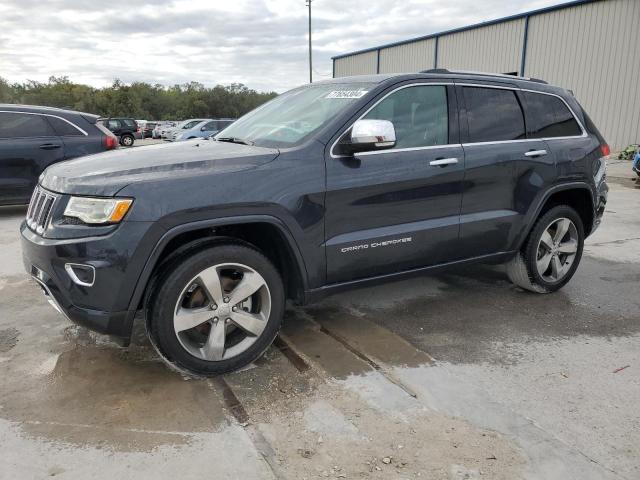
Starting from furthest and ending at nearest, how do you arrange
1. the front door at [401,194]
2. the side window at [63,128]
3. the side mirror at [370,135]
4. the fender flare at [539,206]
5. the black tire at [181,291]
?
the side window at [63,128]
the fender flare at [539,206]
the front door at [401,194]
the side mirror at [370,135]
the black tire at [181,291]

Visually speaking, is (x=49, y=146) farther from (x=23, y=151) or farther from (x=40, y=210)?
(x=40, y=210)

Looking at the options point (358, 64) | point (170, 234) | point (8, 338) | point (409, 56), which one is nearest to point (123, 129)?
point (358, 64)

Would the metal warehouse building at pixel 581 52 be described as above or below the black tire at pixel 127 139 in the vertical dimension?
above

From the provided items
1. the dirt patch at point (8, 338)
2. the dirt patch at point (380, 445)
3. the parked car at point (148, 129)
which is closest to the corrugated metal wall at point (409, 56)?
the parked car at point (148, 129)

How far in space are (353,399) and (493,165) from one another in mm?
2098

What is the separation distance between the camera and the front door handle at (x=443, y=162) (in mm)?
3684

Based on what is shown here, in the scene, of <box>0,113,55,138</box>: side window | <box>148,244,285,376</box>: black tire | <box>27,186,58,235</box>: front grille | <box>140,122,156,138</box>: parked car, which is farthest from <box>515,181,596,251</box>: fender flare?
<box>140,122,156,138</box>: parked car

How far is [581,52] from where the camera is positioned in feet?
63.9

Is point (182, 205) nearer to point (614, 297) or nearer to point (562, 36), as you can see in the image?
point (614, 297)

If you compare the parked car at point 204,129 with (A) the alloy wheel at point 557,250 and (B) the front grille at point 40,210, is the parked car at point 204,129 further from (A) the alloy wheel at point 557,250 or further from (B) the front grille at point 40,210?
(B) the front grille at point 40,210

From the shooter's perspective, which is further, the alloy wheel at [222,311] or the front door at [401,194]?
the front door at [401,194]

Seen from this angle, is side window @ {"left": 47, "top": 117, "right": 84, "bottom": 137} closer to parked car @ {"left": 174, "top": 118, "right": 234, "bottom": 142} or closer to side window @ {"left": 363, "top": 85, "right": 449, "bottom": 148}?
side window @ {"left": 363, "top": 85, "right": 449, "bottom": 148}

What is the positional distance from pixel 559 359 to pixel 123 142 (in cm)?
3109

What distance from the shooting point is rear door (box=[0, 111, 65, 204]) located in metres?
7.65
